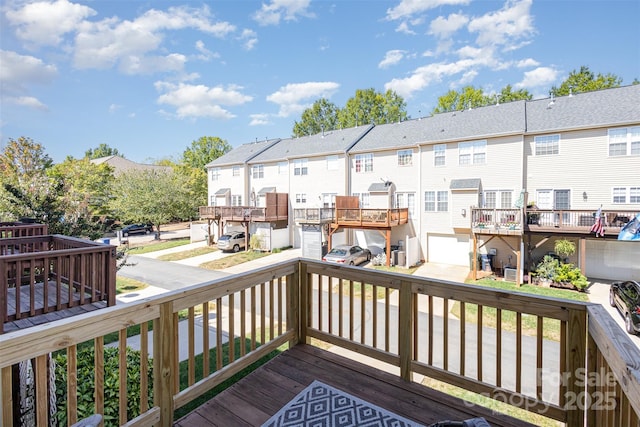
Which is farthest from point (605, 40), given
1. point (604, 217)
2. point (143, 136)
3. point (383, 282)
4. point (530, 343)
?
point (143, 136)

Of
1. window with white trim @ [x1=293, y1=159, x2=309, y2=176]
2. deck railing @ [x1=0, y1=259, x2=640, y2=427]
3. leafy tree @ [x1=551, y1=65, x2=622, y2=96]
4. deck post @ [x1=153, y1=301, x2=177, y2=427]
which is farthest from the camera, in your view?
leafy tree @ [x1=551, y1=65, x2=622, y2=96]

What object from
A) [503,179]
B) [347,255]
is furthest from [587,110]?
[347,255]

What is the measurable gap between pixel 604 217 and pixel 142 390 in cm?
1551

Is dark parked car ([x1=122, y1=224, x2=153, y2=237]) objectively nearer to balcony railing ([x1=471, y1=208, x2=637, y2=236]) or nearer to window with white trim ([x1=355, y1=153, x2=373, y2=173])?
window with white trim ([x1=355, y1=153, x2=373, y2=173])

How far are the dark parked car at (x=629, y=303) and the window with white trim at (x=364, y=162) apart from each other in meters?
12.0

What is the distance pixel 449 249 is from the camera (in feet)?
50.6

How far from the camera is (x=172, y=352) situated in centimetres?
241

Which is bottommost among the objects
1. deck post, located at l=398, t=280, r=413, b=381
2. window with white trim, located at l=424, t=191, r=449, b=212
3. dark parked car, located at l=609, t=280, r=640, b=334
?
dark parked car, located at l=609, t=280, r=640, b=334

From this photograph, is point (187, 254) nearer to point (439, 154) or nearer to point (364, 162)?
point (364, 162)

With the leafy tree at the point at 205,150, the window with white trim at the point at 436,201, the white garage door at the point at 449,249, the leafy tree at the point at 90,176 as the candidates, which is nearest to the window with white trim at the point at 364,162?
the window with white trim at the point at 436,201

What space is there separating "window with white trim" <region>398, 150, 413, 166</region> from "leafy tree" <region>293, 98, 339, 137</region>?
60.5ft

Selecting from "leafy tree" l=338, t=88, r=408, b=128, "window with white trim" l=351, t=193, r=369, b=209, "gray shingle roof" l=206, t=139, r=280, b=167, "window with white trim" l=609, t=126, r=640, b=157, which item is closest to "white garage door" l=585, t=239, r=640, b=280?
"window with white trim" l=609, t=126, r=640, b=157

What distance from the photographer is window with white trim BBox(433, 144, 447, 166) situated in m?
15.6

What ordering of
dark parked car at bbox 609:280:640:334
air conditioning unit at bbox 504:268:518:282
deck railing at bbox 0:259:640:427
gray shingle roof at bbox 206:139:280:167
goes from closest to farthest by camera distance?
deck railing at bbox 0:259:640:427 → dark parked car at bbox 609:280:640:334 → air conditioning unit at bbox 504:268:518:282 → gray shingle roof at bbox 206:139:280:167
